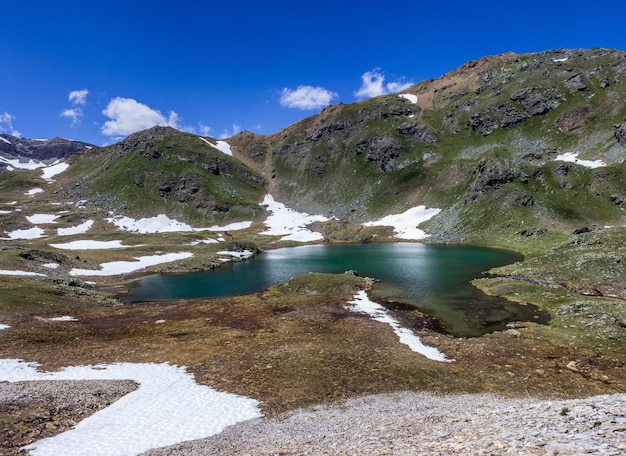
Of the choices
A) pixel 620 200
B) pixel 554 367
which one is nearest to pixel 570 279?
pixel 554 367

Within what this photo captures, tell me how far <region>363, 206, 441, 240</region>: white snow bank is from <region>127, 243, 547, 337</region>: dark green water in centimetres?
2943

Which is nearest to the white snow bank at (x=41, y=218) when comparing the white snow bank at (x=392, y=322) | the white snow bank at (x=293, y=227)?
the white snow bank at (x=293, y=227)

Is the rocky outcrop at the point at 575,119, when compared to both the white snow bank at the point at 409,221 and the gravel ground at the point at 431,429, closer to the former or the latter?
the white snow bank at the point at 409,221

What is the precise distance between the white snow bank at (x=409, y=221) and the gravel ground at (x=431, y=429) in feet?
401

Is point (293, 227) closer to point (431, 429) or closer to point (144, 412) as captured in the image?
point (144, 412)

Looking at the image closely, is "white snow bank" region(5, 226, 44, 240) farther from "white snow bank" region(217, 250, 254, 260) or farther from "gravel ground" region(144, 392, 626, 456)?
"gravel ground" region(144, 392, 626, 456)

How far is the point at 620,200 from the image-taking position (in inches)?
4471

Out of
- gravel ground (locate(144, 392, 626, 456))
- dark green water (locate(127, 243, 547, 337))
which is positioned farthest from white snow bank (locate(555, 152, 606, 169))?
gravel ground (locate(144, 392, 626, 456))

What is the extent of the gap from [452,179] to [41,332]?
173m

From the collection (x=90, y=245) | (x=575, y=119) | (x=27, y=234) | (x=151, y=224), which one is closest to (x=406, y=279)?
(x=90, y=245)

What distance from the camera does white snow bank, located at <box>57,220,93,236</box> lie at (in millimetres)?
157025

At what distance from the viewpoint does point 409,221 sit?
15938 cm

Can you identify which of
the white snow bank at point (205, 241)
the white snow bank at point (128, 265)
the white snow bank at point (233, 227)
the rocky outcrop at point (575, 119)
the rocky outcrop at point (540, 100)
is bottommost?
the white snow bank at point (128, 265)

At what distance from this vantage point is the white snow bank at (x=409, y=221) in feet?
469
